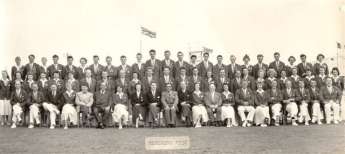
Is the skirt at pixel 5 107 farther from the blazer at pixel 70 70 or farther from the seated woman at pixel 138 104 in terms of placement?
the seated woman at pixel 138 104

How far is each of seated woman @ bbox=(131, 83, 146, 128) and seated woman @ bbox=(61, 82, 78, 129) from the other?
3.00 ft

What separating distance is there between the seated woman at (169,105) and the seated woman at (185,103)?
6.0 inches

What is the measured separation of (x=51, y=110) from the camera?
7.99 m

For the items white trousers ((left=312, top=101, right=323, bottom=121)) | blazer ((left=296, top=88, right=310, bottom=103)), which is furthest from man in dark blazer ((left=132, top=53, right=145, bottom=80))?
white trousers ((left=312, top=101, right=323, bottom=121))

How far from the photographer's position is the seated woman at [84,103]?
801 cm

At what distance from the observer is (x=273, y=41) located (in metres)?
9.31

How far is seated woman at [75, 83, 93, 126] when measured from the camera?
26.3 feet

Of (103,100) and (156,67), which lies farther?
(156,67)

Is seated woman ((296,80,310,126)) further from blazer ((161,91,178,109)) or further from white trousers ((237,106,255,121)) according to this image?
blazer ((161,91,178,109))

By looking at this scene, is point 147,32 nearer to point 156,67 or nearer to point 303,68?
point 156,67

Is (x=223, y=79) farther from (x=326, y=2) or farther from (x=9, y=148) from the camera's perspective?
(x=9, y=148)

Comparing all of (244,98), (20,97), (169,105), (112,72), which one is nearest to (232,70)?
(244,98)

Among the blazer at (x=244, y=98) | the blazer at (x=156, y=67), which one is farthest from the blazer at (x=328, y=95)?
the blazer at (x=156, y=67)

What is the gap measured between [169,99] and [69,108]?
1.56 m
